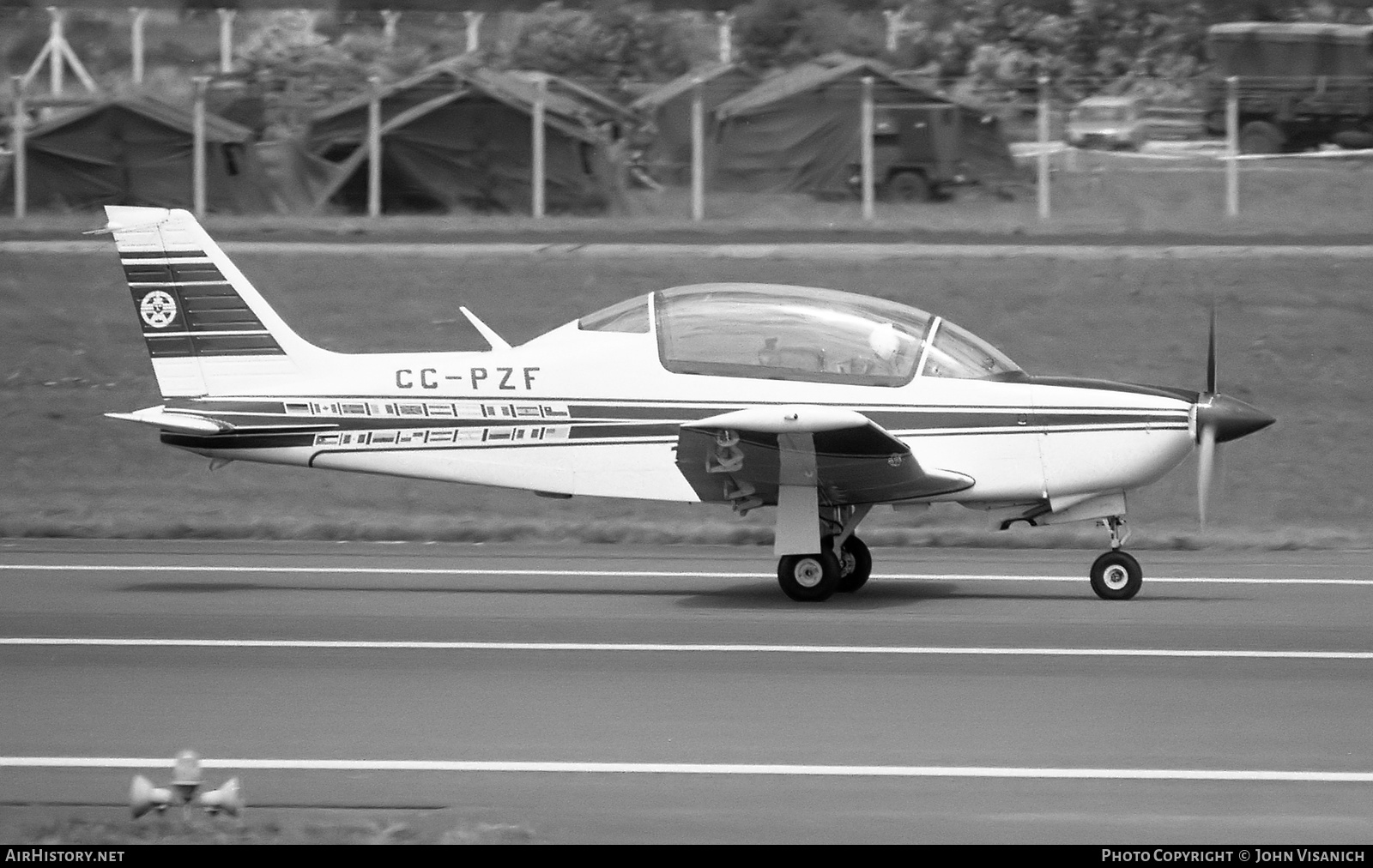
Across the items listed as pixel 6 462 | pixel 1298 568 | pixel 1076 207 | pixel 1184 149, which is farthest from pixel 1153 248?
pixel 6 462

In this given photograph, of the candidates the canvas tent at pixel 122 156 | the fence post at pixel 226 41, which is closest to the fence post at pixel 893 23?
the fence post at pixel 226 41

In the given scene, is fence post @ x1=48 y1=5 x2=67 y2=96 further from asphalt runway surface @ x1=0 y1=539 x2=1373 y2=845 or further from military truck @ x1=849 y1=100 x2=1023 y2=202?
asphalt runway surface @ x1=0 y1=539 x2=1373 y2=845

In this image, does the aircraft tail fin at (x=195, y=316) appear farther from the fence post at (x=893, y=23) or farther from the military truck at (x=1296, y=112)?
the fence post at (x=893, y=23)

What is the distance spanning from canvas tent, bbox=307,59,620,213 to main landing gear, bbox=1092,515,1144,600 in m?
12.5

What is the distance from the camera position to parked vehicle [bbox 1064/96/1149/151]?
2378cm

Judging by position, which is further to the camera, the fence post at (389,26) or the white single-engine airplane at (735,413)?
the fence post at (389,26)

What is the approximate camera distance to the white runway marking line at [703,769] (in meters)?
6.80

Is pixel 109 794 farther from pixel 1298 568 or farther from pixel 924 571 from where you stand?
pixel 1298 568

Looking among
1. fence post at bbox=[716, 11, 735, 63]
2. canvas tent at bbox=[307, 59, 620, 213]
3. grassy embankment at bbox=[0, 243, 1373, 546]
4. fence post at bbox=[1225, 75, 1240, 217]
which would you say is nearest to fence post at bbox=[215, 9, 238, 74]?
fence post at bbox=[716, 11, 735, 63]

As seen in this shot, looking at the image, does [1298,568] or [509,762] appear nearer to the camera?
[509,762]

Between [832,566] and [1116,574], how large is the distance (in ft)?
5.53

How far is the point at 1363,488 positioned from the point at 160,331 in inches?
379

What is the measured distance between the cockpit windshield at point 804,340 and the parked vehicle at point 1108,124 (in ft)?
41.5

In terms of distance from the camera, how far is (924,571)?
12.2 meters
